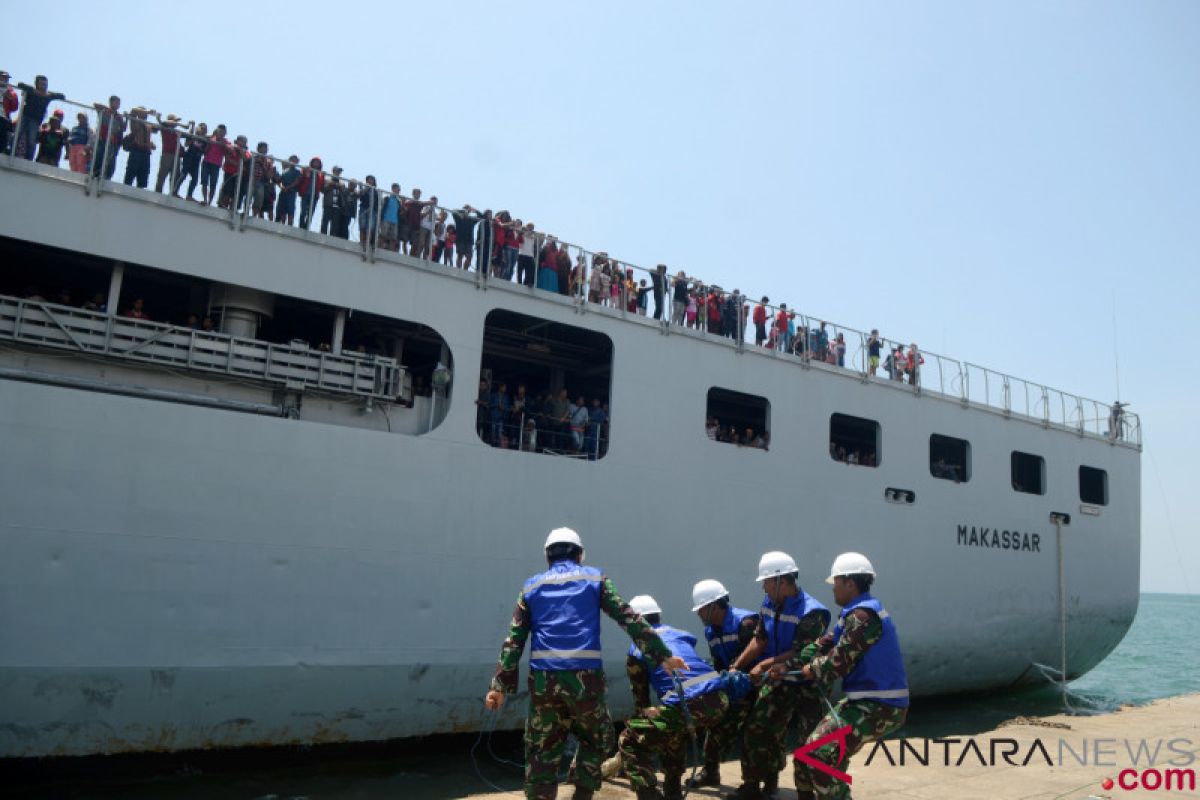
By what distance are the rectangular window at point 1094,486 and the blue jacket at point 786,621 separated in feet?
51.5

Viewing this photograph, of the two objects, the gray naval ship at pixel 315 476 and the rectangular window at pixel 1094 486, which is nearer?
the gray naval ship at pixel 315 476

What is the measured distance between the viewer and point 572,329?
12383mm

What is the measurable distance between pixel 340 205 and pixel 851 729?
7.99m

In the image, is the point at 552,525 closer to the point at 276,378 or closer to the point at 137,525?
the point at 276,378

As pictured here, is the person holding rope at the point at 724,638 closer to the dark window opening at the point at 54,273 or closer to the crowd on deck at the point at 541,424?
the crowd on deck at the point at 541,424

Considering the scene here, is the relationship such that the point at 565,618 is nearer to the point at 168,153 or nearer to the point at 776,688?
the point at 776,688

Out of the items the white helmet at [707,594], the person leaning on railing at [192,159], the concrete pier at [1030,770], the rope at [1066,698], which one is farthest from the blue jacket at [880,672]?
the rope at [1066,698]

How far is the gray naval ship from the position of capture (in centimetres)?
790

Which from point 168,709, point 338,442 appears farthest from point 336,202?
point 168,709

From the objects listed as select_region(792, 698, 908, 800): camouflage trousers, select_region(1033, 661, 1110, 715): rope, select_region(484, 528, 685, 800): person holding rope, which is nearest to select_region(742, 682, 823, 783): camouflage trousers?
select_region(792, 698, 908, 800): camouflage trousers

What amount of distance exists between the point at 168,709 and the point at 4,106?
20.0ft

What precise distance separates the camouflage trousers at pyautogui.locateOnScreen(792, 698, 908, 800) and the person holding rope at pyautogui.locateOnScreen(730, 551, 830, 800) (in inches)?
35.8

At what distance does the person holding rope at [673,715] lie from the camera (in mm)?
5602

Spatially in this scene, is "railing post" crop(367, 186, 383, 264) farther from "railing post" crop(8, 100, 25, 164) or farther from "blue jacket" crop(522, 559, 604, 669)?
"blue jacket" crop(522, 559, 604, 669)
